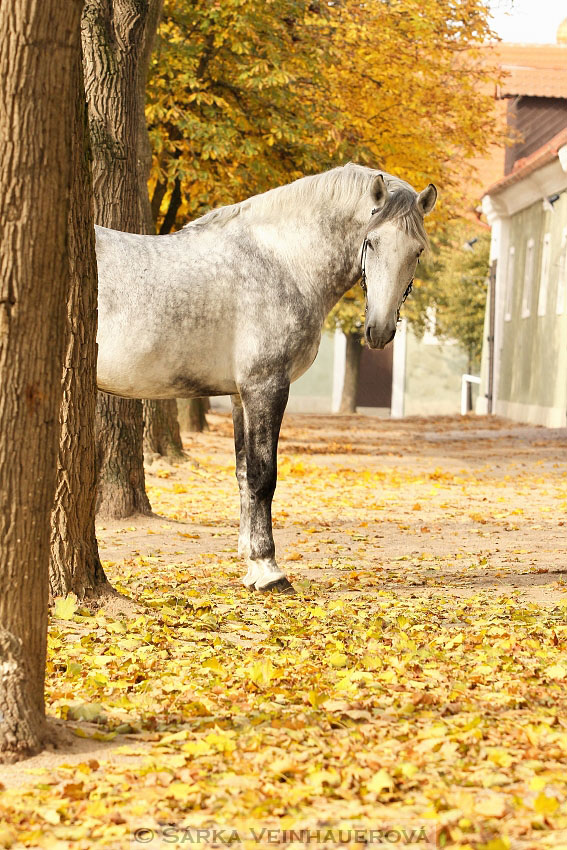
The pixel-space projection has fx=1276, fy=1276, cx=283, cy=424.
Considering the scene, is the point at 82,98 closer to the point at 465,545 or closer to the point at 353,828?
the point at 353,828

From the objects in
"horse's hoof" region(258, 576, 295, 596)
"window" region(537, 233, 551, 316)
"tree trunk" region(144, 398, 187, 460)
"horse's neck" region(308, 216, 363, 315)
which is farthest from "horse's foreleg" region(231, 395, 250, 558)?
"window" region(537, 233, 551, 316)

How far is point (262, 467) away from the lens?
26.1 feet

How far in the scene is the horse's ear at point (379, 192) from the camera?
753 cm

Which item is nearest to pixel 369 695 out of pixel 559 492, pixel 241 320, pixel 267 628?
pixel 267 628

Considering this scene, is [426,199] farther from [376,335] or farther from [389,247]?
[376,335]

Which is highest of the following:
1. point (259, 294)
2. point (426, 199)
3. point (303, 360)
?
point (426, 199)

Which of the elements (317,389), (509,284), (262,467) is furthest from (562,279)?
(317,389)

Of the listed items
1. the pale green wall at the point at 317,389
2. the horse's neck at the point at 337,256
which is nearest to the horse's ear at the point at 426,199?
the horse's neck at the point at 337,256

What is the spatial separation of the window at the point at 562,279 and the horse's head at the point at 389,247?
19.3 metres

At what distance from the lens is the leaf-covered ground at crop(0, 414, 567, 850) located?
12.5 ft

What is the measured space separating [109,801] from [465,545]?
6.83 m

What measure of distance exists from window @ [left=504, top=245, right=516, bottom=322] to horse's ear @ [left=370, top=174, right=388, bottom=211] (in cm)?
2606

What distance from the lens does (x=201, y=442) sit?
21500mm

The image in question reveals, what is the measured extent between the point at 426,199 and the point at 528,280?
24210 millimetres
